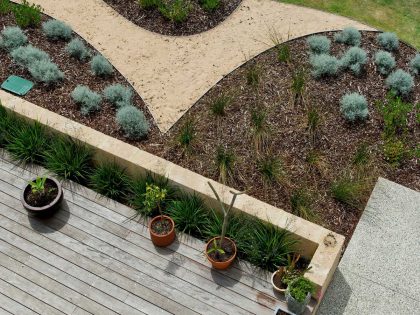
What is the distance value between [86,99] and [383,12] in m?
6.27

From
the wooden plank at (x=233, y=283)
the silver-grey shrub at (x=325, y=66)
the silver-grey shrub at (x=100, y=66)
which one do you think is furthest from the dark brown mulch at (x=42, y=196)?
the silver-grey shrub at (x=325, y=66)

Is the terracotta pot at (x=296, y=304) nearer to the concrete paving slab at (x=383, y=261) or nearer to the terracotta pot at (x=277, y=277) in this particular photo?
the terracotta pot at (x=277, y=277)

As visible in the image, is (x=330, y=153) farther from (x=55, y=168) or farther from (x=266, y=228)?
(x=55, y=168)

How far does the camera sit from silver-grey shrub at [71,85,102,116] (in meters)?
8.53

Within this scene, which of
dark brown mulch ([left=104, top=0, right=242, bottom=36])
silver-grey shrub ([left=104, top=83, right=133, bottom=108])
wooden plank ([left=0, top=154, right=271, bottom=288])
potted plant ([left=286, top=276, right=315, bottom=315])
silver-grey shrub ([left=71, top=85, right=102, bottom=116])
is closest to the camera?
potted plant ([left=286, top=276, right=315, bottom=315])

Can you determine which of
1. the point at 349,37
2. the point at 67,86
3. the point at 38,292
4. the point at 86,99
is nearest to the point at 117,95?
the point at 86,99

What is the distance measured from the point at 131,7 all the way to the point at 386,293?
7.12 metres

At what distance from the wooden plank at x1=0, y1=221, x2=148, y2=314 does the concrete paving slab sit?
2.59 meters

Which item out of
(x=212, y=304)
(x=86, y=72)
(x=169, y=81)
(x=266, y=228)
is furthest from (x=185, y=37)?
(x=212, y=304)

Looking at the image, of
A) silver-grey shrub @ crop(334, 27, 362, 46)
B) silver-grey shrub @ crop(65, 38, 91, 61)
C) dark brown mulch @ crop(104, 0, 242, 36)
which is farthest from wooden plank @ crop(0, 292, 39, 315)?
silver-grey shrub @ crop(334, 27, 362, 46)

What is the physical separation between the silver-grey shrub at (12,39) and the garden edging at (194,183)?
160 centimetres

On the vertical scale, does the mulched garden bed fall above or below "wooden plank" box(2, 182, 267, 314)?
above

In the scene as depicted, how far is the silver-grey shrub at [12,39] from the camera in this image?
938 centimetres

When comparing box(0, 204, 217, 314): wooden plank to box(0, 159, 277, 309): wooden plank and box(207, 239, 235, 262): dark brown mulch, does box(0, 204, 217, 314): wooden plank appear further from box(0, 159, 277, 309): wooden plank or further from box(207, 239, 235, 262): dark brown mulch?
box(207, 239, 235, 262): dark brown mulch
